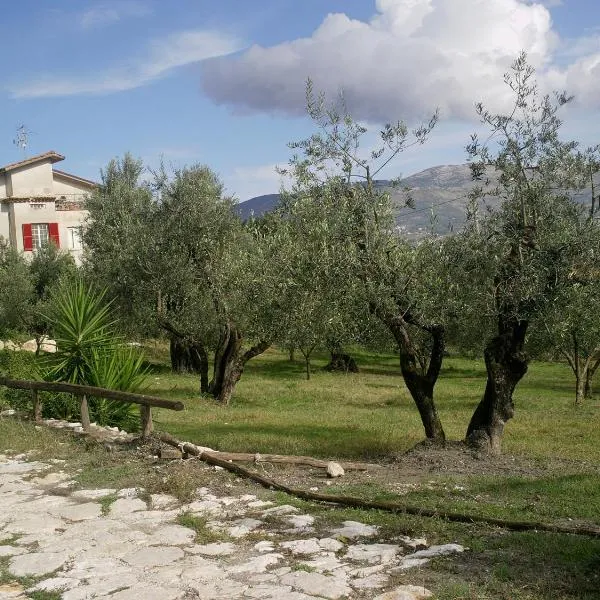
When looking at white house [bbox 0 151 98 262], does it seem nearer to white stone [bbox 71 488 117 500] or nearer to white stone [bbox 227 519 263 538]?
white stone [bbox 71 488 117 500]

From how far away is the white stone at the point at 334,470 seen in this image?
9.73m

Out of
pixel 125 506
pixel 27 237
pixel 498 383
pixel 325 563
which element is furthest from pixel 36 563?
pixel 27 237

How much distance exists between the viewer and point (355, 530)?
6.86 metres

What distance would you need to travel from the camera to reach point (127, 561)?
21.0ft

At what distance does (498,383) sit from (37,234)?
43.7 metres

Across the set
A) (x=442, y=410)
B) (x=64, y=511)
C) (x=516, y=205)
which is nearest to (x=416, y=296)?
(x=516, y=205)

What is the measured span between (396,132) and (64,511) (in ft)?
25.6

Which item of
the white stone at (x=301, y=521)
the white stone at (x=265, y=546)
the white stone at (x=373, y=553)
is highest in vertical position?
the white stone at (x=373, y=553)

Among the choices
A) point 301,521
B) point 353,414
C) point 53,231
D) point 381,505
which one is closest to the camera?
point 301,521

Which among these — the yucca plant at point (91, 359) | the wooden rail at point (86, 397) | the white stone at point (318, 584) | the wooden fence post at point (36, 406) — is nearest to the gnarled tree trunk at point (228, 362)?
the yucca plant at point (91, 359)

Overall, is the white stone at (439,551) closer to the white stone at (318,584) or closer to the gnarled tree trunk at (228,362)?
the white stone at (318,584)

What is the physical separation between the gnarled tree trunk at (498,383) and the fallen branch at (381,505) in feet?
16.7

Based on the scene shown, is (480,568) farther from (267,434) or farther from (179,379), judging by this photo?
(179,379)

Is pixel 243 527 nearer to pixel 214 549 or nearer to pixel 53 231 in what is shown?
pixel 214 549
